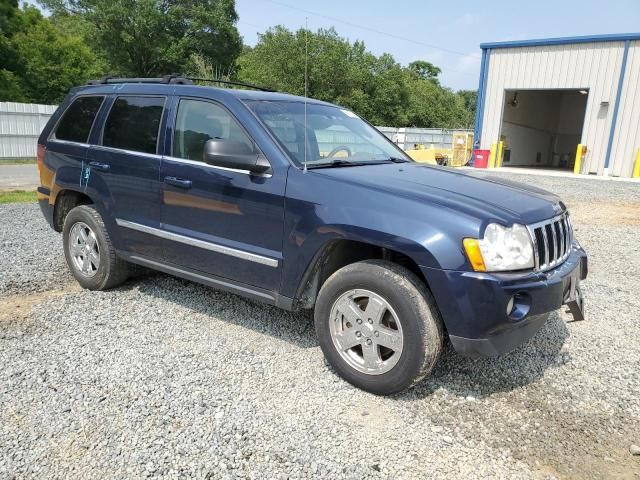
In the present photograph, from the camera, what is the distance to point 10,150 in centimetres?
1886

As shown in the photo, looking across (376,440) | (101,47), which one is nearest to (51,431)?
(376,440)

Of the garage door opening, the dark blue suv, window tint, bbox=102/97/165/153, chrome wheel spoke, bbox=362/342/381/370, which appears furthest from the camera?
the garage door opening

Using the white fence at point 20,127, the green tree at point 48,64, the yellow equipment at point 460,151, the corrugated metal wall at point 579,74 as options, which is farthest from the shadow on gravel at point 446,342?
the green tree at point 48,64

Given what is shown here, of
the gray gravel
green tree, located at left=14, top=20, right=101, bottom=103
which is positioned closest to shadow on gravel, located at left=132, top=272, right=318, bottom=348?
the gray gravel

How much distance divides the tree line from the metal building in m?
16.6

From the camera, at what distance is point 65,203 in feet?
16.6

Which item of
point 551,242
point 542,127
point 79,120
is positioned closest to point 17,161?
point 79,120

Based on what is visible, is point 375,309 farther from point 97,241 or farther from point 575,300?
point 97,241

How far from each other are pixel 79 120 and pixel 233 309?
7.65ft

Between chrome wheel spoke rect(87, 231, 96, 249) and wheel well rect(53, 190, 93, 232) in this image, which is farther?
wheel well rect(53, 190, 93, 232)

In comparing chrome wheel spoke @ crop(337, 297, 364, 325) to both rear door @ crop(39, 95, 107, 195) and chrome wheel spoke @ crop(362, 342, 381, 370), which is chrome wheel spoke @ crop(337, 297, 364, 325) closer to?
chrome wheel spoke @ crop(362, 342, 381, 370)

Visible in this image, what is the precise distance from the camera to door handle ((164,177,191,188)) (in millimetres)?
3855

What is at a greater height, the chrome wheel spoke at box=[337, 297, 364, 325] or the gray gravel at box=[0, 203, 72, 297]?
the chrome wheel spoke at box=[337, 297, 364, 325]

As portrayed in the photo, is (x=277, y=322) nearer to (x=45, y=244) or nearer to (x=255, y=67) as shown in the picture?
(x=45, y=244)
